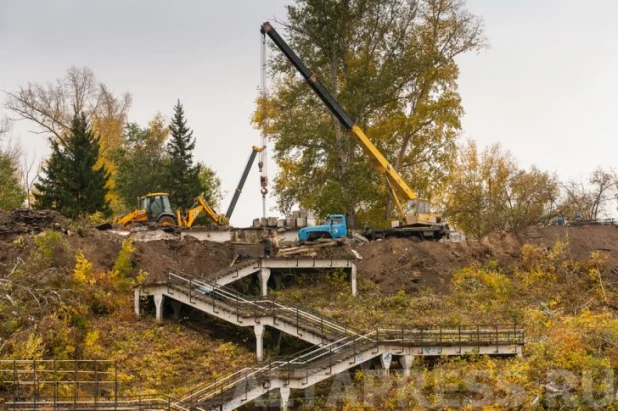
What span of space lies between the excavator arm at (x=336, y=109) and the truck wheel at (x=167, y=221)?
10802mm

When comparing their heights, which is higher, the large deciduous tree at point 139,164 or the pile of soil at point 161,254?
the large deciduous tree at point 139,164

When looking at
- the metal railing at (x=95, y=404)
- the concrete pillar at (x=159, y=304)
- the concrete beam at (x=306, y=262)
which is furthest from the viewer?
the concrete beam at (x=306, y=262)

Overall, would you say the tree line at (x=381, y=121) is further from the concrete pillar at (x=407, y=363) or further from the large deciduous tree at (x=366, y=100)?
the concrete pillar at (x=407, y=363)

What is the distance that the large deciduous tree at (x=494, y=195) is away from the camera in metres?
60.4

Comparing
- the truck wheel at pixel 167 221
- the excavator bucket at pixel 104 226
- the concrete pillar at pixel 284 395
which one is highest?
the truck wheel at pixel 167 221

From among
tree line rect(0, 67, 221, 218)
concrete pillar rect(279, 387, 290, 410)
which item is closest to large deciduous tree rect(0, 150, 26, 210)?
tree line rect(0, 67, 221, 218)

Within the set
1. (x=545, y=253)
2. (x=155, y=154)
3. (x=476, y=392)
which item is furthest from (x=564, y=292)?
(x=155, y=154)

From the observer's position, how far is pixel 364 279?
43.5m

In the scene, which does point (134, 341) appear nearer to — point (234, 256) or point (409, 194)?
point (234, 256)

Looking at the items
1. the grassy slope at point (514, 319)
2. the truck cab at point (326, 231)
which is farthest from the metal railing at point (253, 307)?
the truck cab at point (326, 231)

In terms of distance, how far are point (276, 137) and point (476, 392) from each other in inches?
1186

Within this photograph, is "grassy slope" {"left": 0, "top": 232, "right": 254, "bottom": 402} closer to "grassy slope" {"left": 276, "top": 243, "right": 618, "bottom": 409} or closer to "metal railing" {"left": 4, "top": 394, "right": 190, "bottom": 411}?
"metal railing" {"left": 4, "top": 394, "right": 190, "bottom": 411}

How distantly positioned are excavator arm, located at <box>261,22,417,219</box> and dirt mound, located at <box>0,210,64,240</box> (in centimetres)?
1498

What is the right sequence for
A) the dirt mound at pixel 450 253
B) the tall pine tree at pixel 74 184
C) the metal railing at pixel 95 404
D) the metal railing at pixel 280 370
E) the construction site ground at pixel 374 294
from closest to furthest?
the metal railing at pixel 95 404, the metal railing at pixel 280 370, the construction site ground at pixel 374 294, the dirt mound at pixel 450 253, the tall pine tree at pixel 74 184
